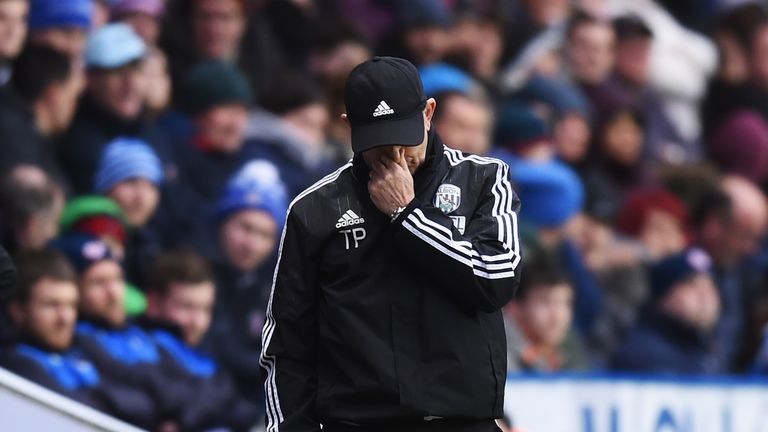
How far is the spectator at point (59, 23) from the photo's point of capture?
898cm

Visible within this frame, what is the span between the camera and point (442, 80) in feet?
34.9

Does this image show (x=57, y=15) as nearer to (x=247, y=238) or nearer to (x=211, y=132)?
(x=211, y=132)

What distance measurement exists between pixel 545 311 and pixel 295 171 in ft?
5.48

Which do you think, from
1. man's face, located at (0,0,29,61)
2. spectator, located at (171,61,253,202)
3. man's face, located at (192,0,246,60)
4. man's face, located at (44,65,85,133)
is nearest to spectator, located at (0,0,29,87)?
man's face, located at (0,0,29,61)

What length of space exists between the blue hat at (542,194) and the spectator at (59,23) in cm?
299

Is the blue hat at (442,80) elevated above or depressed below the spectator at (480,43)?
below

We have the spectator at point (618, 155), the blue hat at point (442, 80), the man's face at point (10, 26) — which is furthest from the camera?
the spectator at point (618, 155)

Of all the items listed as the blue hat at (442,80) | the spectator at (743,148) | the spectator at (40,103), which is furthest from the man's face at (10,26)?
the spectator at (743,148)

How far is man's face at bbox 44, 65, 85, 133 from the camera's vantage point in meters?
8.57

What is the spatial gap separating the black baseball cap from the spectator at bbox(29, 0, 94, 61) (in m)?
4.51

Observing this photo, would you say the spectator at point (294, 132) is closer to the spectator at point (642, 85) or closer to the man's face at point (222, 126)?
the man's face at point (222, 126)

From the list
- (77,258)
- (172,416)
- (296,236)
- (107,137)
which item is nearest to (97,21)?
(107,137)

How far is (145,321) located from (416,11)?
4.56m

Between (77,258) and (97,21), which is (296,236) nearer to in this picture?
(77,258)
